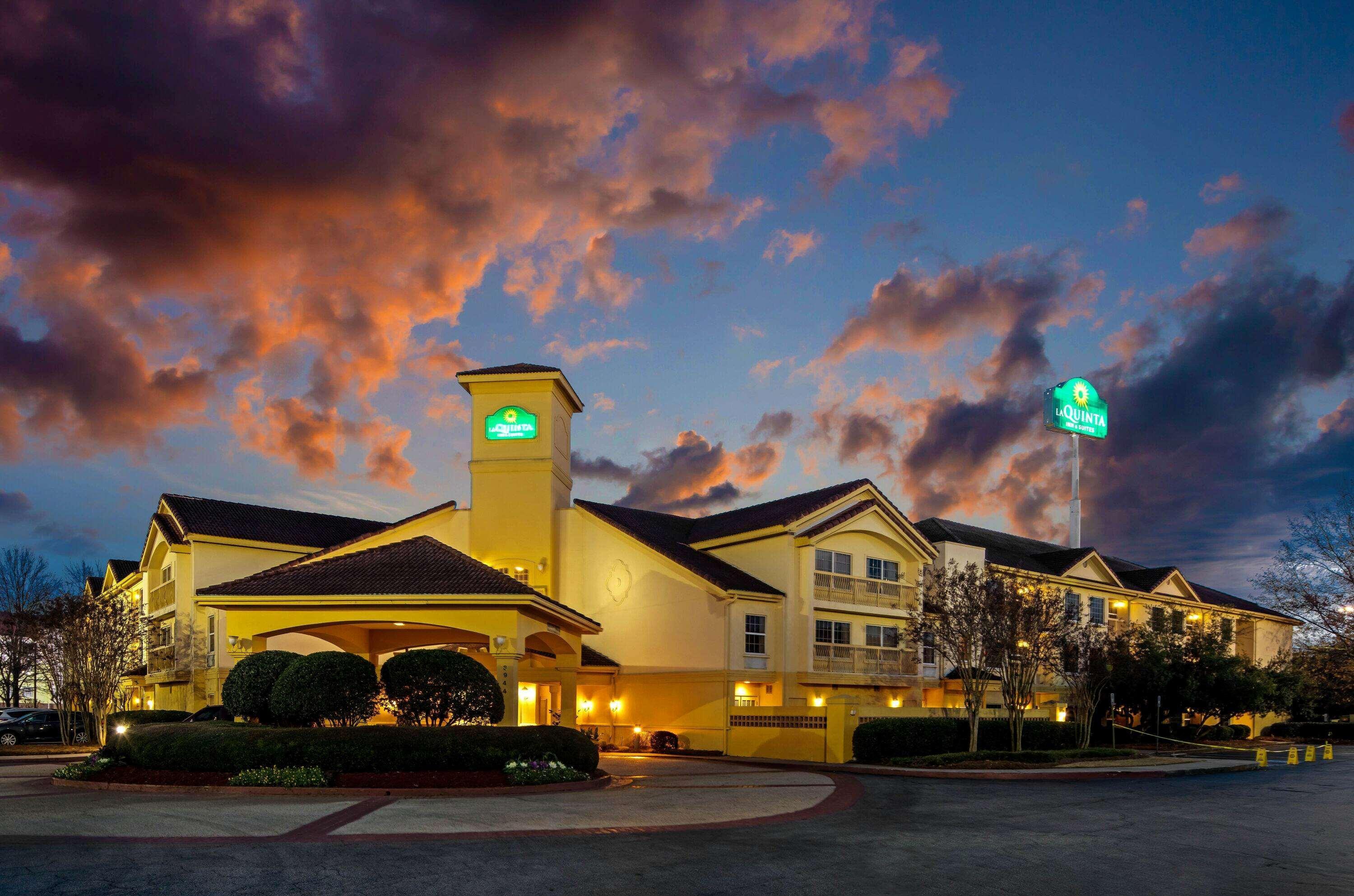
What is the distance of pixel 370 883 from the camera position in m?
11.1

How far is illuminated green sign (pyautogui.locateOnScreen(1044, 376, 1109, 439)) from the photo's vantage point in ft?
208

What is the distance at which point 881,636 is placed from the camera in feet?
148

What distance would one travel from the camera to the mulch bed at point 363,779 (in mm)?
19797

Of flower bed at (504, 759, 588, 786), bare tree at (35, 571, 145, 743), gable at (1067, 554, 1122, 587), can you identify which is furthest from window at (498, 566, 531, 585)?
gable at (1067, 554, 1122, 587)

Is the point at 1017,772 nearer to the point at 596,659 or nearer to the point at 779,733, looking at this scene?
the point at 779,733

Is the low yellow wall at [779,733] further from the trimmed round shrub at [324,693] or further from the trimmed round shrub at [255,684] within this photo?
the trimmed round shrub at [255,684]

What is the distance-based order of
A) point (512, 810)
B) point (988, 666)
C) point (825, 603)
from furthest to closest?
point (825, 603) → point (988, 666) → point (512, 810)

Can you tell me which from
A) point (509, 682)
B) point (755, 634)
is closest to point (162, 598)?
point (755, 634)

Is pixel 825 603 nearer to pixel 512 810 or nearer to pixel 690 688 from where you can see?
pixel 690 688

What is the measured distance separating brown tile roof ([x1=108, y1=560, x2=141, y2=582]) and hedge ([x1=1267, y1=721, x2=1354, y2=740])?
5702 centimetres

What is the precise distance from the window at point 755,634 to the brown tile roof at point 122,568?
32.9 metres

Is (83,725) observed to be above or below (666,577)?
below

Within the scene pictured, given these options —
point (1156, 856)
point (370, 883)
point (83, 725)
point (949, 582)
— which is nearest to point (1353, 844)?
point (1156, 856)

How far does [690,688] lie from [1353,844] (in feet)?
85.4
